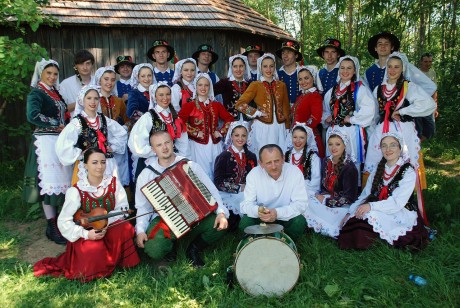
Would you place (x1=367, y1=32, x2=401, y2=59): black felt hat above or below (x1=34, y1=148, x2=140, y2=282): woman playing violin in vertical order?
above

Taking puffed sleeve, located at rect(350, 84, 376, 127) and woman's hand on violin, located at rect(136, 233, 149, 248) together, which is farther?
puffed sleeve, located at rect(350, 84, 376, 127)

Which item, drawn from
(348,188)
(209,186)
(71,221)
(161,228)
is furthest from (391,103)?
(71,221)

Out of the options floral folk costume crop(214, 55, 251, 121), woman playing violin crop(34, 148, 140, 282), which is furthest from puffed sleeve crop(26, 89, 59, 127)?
floral folk costume crop(214, 55, 251, 121)

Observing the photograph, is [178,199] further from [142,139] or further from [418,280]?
[418,280]

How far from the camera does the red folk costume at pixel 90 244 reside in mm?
3490

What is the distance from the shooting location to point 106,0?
782cm

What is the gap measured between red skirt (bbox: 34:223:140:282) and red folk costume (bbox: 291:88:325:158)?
97.0 inches

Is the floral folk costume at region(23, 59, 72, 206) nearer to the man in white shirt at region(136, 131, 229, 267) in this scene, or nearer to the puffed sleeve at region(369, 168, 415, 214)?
the man in white shirt at region(136, 131, 229, 267)

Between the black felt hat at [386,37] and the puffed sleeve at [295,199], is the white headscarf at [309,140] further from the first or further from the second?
the black felt hat at [386,37]

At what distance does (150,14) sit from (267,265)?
6044 mm

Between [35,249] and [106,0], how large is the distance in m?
5.27

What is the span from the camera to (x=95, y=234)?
3.49 metres

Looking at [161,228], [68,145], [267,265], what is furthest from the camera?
[68,145]

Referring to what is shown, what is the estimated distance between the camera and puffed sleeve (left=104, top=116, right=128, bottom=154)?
4340 millimetres
